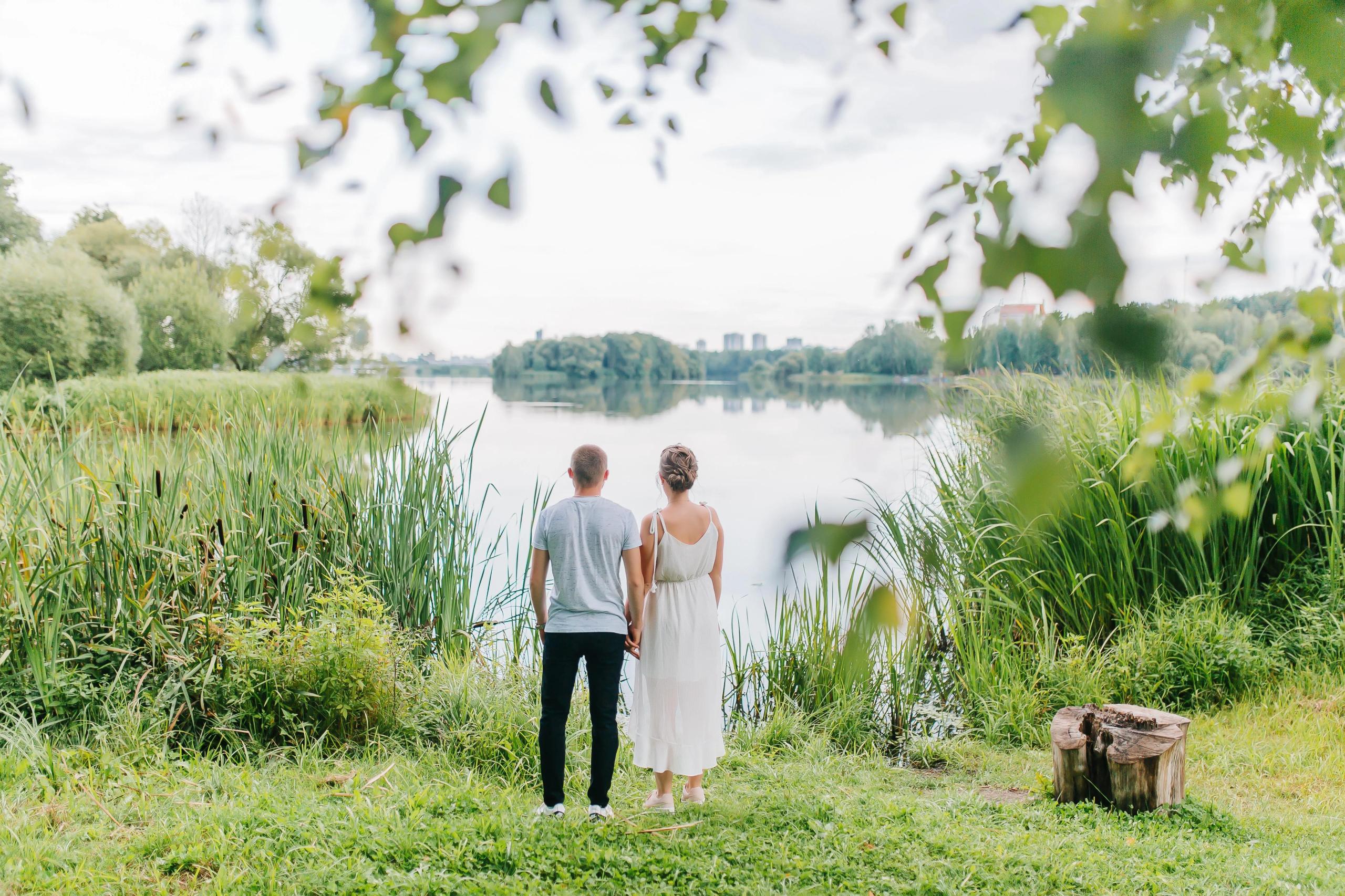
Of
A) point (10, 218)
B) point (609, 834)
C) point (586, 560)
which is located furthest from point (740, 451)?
point (10, 218)

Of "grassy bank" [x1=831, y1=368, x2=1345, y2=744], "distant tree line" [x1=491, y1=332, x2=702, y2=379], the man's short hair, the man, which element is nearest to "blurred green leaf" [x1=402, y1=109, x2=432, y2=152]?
the man

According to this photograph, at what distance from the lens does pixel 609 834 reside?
11.3ft

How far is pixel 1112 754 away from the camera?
386cm

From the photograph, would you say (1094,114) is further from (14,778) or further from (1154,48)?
(14,778)

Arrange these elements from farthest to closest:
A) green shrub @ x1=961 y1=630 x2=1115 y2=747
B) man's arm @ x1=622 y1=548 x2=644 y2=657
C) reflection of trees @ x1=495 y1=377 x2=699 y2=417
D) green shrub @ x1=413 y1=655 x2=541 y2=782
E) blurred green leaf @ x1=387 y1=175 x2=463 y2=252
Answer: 1. reflection of trees @ x1=495 y1=377 x2=699 y2=417
2. green shrub @ x1=961 y1=630 x2=1115 y2=747
3. green shrub @ x1=413 y1=655 x2=541 y2=782
4. man's arm @ x1=622 y1=548 x2=644 y2=657
5. blurred green leaf @ x1=387 y1=175 x2=463 y2=252

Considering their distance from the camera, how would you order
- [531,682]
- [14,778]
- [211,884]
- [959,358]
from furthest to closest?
1. [531,682]
2. [14,778]
3. [211,884]
4. [959,358]

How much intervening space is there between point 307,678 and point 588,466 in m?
1.97

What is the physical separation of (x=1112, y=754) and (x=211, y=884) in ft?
11.8

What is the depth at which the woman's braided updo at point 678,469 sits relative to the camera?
3.84 metres

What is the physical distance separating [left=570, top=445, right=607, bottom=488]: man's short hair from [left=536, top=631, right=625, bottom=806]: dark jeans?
25.1 inches

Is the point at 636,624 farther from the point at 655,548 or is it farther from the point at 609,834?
the point at 609,834

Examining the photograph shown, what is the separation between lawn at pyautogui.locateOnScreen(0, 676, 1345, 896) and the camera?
299 centimetres

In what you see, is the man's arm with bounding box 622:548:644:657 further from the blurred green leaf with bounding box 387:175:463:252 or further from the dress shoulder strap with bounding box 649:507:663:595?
the blurred green leaf with bounding box 387:175:463:252

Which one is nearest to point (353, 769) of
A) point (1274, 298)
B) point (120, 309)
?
point (1274, 298)
